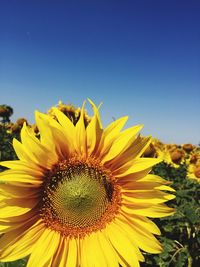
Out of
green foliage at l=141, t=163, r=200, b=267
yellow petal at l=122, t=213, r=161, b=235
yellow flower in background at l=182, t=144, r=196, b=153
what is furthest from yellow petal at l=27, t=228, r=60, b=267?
yellow flower in background at l=182, t=144, r=196, b=153

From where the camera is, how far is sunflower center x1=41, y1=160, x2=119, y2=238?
2547mm

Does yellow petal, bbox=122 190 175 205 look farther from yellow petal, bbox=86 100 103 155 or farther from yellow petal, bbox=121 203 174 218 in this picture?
yellow petal, bbox=86 100 103 155

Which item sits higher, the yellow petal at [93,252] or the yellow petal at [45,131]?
the yellow petal at [45,131]

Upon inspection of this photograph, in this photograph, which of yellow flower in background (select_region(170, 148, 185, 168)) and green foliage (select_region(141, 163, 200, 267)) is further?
yellow flower in background (select_region(170, 148, 185, 168))

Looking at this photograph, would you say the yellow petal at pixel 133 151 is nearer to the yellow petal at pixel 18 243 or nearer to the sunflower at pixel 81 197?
the sunflower at pixel 81 197

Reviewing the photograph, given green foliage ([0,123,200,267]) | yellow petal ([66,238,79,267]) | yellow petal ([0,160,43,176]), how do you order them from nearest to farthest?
yellow petal ([0,160,43,176]) < yellow petal ([66,238,79,267]) < green foliage ([0,123,200,267])

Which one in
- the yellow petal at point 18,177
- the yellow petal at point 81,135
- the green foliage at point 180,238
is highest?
the yellow petal at point 81,135

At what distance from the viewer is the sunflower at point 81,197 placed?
2.31 m

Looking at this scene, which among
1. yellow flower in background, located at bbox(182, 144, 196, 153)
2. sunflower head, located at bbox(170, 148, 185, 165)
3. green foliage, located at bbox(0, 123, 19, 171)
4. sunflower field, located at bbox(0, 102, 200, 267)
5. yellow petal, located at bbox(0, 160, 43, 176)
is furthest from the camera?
green foliage, located at bbox(0, 123, 19, 171)

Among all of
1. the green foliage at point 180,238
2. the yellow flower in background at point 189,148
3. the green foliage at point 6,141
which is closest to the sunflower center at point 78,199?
the green foliage at point 180,238

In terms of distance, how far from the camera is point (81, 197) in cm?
254

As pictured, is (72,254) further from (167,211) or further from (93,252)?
(167,211)

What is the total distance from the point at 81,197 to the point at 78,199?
0.07ft

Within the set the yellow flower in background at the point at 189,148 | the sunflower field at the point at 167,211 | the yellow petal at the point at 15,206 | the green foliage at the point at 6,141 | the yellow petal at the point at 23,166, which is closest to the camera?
the yellow petal at the point at 23,166
